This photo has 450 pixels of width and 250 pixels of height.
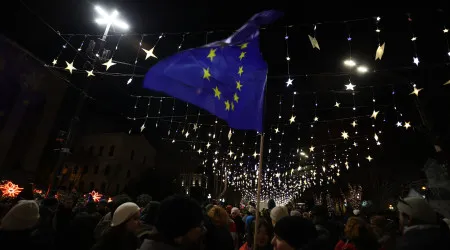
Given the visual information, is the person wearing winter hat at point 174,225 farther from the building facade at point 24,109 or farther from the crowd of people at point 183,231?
the building facade at point 24,109

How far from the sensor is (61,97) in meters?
33.2

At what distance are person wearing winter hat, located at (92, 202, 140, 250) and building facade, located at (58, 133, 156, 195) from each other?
45.5m

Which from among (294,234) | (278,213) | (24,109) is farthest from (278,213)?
(24,109)

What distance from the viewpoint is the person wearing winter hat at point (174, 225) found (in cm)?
196

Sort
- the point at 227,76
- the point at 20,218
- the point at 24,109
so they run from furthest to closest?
the point at 24,109 → the point at 227,76 → the point at 20,218

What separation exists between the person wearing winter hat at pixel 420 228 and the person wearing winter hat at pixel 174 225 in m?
2.23

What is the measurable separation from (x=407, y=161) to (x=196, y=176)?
159ft

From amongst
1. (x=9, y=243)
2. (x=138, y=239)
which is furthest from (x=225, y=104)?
(x=9, y=243)

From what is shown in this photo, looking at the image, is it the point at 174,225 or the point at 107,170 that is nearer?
the point at 174,225

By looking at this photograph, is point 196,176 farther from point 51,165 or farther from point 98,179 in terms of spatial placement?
point 51,165

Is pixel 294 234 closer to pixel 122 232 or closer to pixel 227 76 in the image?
pixel 122 232

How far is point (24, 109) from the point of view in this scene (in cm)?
2830

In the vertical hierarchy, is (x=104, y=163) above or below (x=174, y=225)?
above

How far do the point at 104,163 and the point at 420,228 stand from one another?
49.8 m
